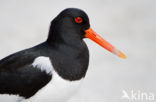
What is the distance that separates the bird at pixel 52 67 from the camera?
4.08 meters

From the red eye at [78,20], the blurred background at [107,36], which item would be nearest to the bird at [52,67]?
the red eye at [78,20]

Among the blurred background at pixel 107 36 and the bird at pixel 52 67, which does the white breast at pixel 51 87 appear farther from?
the blurred background at pixel 107 36

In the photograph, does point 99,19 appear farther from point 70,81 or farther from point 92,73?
point 70,81

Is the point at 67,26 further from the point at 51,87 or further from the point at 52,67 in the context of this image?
the point at 51,87

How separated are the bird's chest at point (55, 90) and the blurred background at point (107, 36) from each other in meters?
1.92

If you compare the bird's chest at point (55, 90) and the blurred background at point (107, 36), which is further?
the blurred background at point (107, 36)

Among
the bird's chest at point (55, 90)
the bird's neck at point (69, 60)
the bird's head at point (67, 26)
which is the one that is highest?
the bird's head at point (67, 26)

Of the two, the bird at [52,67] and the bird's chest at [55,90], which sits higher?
the bird at [52,67]

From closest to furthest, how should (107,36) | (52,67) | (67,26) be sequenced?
(52,67) < (67,26) < (107,36)

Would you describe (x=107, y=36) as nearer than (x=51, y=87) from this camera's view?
No

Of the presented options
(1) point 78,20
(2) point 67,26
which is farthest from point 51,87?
(1) point 78,20

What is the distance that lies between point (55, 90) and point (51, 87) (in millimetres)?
49

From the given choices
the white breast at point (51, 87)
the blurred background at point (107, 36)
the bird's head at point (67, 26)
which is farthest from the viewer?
the blurred background at point (107, 36)

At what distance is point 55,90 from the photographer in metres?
4.09
